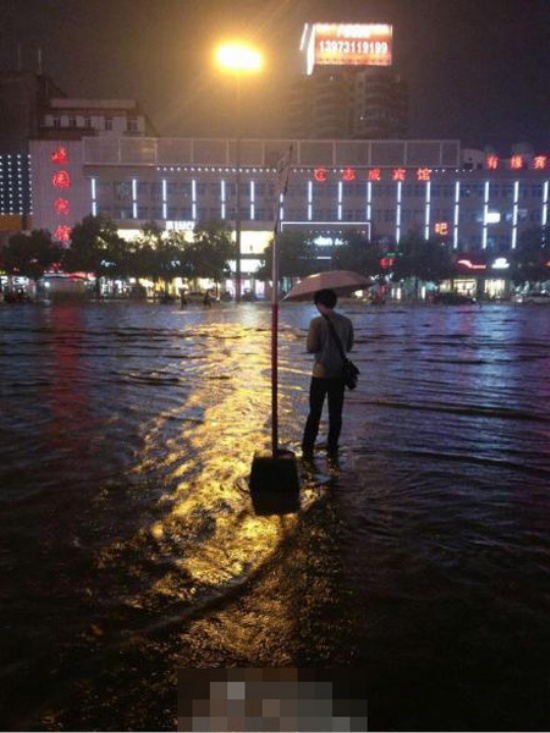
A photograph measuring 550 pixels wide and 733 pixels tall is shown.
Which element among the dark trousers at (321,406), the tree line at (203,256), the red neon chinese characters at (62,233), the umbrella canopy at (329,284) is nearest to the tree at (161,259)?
the tree line at (203,256)

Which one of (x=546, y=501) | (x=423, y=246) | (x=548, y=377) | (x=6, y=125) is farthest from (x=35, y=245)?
(x=6, y=125)

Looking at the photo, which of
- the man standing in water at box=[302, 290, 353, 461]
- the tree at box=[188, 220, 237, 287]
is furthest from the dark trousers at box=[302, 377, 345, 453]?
the tree at box=[188, 220, 237, 287]

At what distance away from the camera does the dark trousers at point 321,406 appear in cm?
619

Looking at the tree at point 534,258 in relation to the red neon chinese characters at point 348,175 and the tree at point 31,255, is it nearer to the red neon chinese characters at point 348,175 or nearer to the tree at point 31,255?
the red neon chinese characters at point 348,175

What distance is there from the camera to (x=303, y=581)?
3547mm

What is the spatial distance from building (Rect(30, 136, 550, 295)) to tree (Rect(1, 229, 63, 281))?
2660cm

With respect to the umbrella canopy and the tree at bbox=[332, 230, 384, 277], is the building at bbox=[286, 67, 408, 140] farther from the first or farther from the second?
the umbrella canopy

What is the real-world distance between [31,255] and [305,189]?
4691cm

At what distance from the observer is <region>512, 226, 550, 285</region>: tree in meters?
86.1

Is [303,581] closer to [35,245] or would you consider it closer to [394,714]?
[394,714]

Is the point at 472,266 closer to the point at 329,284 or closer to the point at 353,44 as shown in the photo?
→ the point at 353,44

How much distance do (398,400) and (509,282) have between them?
298ft

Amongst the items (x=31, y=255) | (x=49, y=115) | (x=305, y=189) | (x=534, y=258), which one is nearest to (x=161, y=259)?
(x=31, y=255)

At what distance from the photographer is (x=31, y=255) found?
241 feet
